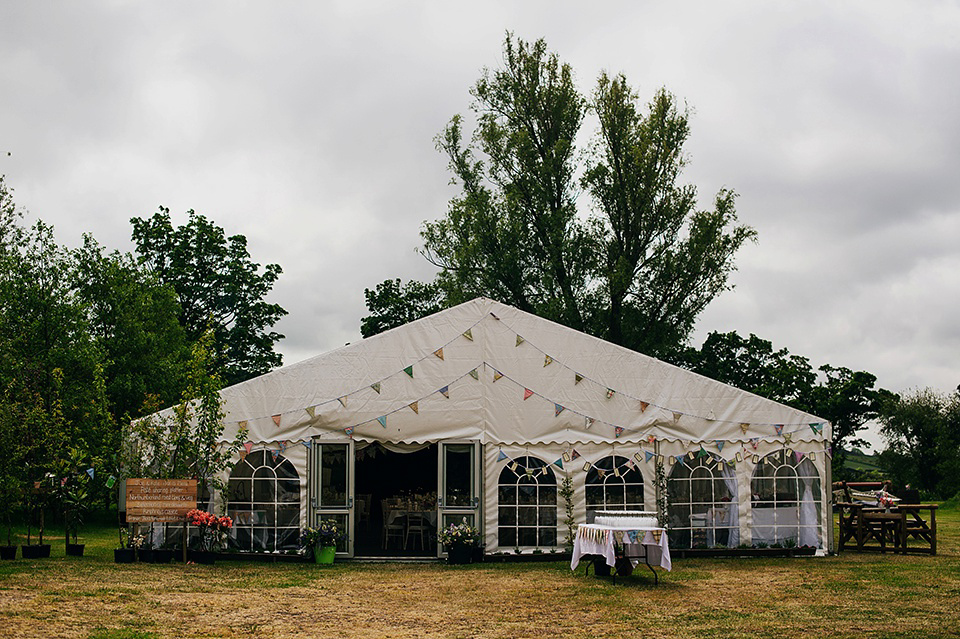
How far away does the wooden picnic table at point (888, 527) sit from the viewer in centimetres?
1252

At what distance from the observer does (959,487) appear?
28.6 meters

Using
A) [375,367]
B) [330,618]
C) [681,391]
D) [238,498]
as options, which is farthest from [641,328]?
[330,618]

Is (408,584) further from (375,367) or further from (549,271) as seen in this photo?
(549,271)

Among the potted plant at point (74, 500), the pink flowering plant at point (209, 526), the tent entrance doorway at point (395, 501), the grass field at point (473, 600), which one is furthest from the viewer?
the tent entrance doorway at point (395, 501)

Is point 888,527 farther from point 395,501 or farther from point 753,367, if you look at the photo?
point 753,367

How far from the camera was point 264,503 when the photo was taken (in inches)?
462

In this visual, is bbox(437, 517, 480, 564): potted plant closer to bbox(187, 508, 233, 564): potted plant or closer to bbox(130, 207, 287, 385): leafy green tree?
bbox(187, 508, 233, 564): potted plant

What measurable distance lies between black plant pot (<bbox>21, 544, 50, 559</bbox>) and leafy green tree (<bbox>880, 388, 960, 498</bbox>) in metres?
28.4

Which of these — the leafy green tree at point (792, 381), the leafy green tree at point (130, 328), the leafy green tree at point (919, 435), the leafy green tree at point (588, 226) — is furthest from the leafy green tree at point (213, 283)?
the leafy green tree at point (919, 435)

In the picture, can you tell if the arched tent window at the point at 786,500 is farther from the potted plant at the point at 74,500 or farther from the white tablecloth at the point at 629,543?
the potted plant at the point at 74,500

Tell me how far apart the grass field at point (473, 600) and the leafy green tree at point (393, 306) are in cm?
1829

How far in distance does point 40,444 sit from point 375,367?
412 centimetres

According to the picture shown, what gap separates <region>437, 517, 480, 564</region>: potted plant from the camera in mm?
11342

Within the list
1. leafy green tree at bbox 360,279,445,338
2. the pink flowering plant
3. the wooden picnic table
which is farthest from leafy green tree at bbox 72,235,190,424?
the wooden picnic table
